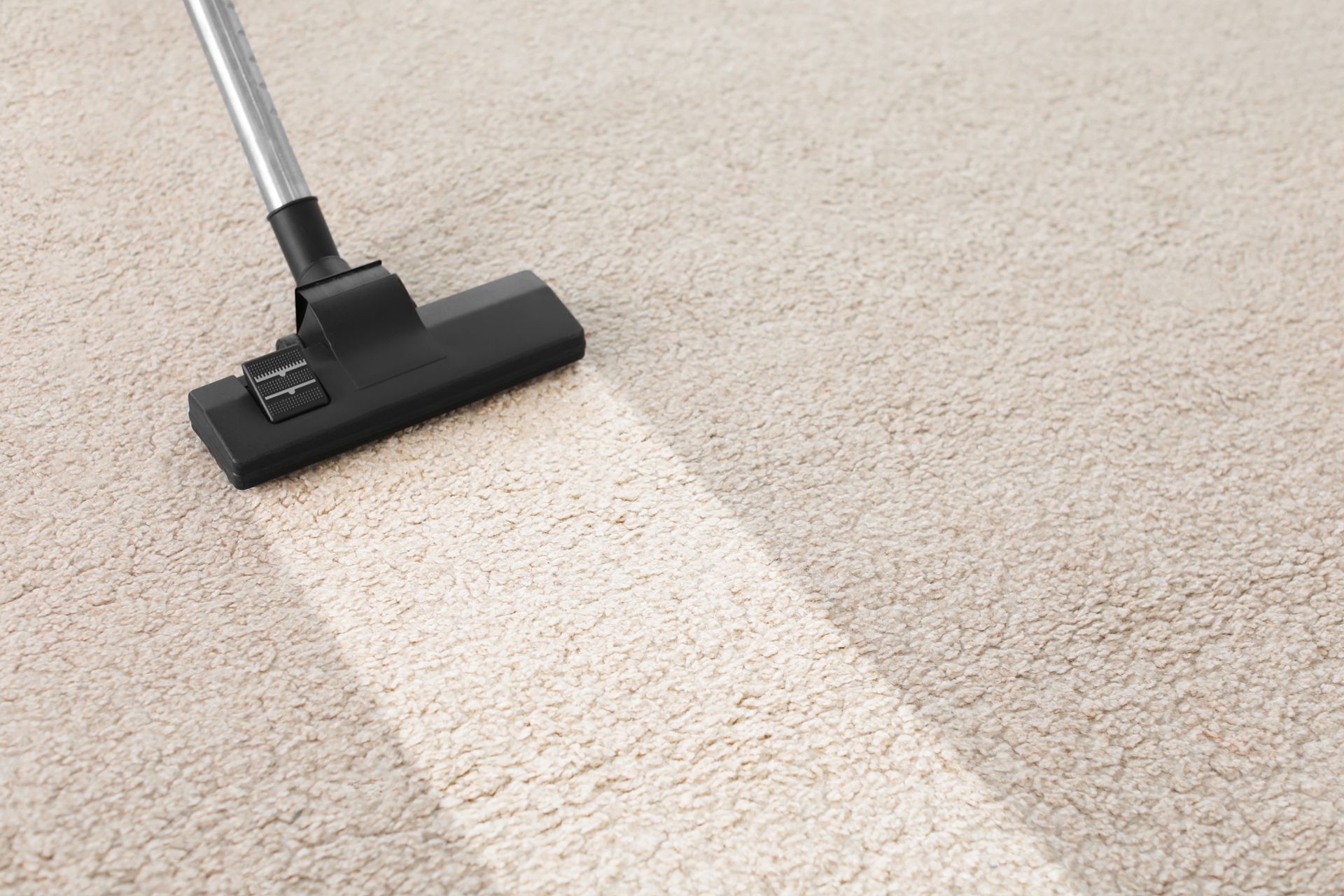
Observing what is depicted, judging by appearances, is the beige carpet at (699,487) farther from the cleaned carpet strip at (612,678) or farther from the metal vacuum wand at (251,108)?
the metal vacuum wand at (251,108)

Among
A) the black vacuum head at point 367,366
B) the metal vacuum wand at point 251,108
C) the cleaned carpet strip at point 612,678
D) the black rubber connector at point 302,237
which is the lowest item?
the cleaned carpet strip at point 612,678

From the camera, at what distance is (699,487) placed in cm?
99

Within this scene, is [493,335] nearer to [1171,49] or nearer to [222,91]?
[222,91]

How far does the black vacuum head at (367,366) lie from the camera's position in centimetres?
93

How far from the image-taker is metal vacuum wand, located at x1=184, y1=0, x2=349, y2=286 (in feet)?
3.48

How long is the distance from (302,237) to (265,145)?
0.10 meters

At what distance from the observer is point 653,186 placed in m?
1.33

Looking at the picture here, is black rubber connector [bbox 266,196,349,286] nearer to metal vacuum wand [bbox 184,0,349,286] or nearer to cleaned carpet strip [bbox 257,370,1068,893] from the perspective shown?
metal vacuum wand [bbox 184,0,349,286]

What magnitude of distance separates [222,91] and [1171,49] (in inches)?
50.7

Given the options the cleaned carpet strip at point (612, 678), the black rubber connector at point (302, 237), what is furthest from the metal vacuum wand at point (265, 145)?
the cleaned carpet strip at point (612, 678)

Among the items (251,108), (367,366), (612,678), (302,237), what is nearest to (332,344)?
(367,366)

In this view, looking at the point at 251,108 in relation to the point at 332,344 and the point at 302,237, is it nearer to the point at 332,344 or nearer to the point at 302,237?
the point at 302,237

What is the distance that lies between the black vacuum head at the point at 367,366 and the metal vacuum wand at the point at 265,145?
69mm

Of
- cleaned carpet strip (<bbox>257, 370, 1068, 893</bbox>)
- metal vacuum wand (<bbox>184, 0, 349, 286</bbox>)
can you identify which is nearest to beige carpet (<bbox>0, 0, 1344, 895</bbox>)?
cleaned carpet strip (<bbox>257, 370, 1068, 893</bbox>)
